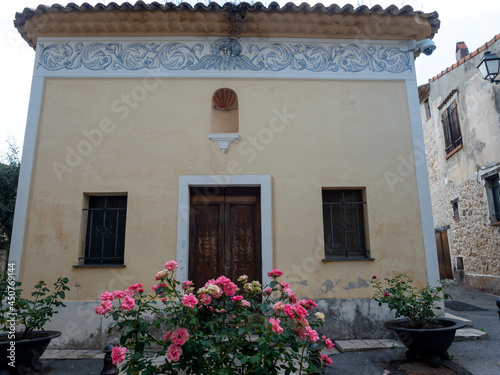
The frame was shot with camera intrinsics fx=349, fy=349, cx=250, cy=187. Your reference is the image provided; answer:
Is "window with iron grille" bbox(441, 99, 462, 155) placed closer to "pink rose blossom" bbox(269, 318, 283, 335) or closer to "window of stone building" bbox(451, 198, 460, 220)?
"window of stone building" bbox(451, 198, 460, 220)

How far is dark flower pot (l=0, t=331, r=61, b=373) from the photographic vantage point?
3668 millimetres

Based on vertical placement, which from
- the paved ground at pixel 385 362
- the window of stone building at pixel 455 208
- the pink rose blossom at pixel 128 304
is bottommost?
the paved ground at pixel 385 362

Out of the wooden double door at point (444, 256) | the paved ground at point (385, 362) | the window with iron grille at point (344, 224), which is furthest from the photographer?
the wooden double door at point (444, 256)

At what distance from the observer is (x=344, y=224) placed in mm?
5535

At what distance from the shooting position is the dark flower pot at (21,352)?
144 inches

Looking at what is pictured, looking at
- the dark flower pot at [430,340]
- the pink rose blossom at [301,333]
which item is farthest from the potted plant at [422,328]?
the pink rose blossom at [301,333]

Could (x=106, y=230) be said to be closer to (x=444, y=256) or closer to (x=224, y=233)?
(x=224, y=233)

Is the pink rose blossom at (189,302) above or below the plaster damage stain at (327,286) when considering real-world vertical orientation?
above

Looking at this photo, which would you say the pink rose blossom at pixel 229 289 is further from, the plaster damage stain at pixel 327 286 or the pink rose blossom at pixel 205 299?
the plaster damage stain at pixel 327 286

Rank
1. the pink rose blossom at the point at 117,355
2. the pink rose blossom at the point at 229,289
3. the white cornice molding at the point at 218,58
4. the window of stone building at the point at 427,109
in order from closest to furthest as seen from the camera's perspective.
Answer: the pink rose blossom at the point at 117,355 → the pink rose blossom at the point at 229,289 → the white cornice molding at the point at 218,58 → the window of stone building at the point at 427,109

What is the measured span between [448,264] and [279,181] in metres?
9.85

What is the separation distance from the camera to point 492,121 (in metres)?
9.03

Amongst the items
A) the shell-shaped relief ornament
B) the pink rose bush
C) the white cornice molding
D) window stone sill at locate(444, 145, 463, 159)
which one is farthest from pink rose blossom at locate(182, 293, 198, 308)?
window stone sill at locate(444, 145, 463, 159)

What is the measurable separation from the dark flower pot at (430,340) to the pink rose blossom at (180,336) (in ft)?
9.30
